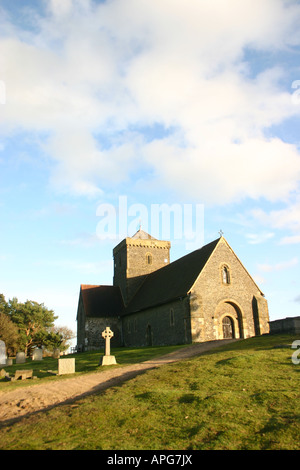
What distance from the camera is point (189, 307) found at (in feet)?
88.4

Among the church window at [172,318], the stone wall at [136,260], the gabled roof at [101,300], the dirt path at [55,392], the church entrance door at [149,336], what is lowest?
the dirt path at [55,392]

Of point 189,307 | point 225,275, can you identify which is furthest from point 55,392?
point 225,275

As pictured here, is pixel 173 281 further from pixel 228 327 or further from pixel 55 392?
pixel 55 392

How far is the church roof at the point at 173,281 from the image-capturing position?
29689mm

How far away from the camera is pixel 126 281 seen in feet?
143

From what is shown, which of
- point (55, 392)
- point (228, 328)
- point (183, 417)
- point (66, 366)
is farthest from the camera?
point (228, 328)

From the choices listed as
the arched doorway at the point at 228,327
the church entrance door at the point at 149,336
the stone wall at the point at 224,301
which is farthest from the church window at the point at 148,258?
the arched doorway at the point at 228,327

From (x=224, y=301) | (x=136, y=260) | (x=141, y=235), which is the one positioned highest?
(x=141, y=235)

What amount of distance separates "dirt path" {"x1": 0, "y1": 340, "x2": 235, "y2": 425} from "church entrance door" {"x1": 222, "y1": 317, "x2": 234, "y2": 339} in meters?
12.0

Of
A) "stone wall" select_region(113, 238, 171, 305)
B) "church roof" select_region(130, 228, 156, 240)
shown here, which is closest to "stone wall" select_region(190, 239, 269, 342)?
"stone wall" select_region(113, 238, 171, 305)

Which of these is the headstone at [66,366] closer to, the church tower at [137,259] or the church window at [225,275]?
the church window at [225,275]

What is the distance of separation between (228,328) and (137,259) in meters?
18.0
